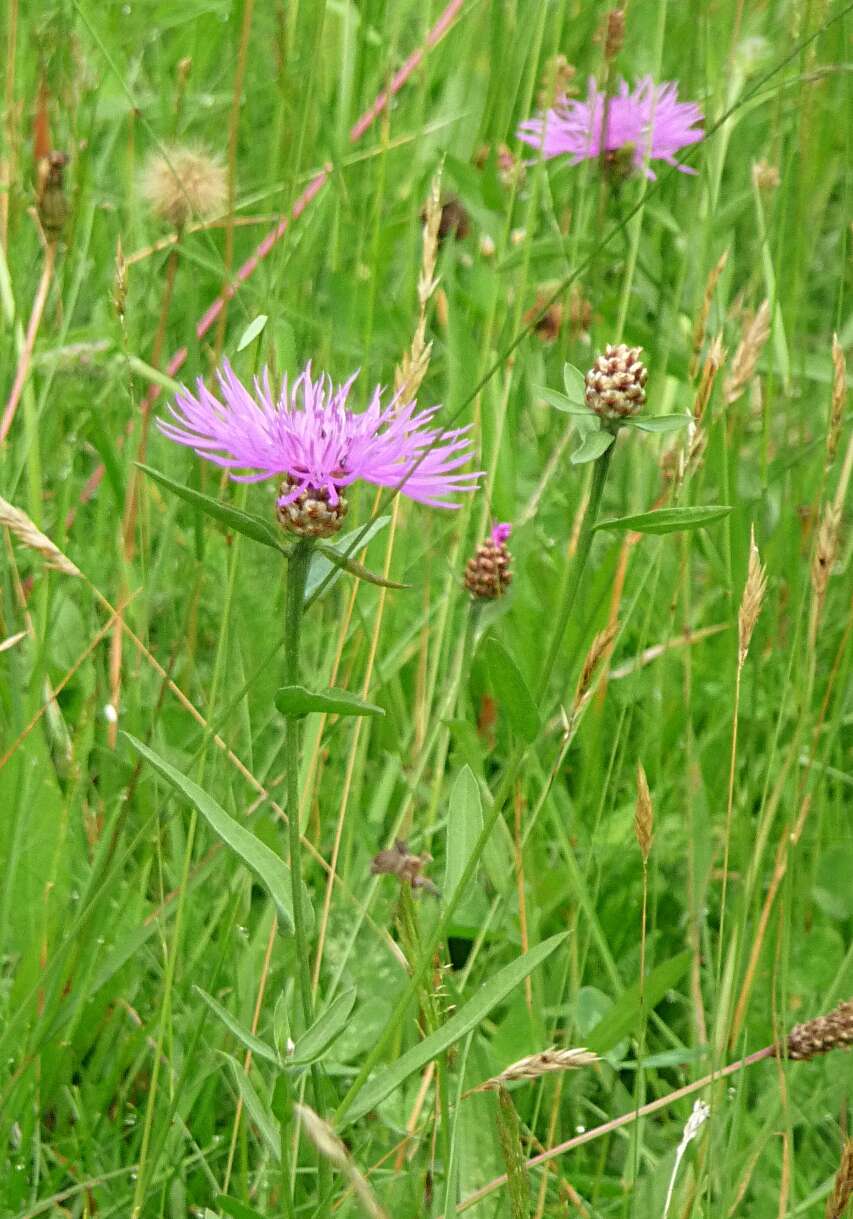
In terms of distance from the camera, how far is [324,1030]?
2.52ft

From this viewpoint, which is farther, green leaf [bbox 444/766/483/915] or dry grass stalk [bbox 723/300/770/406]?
dry grass stalk [bbox 723/300/770/406]

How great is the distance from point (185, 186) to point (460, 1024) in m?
0.87

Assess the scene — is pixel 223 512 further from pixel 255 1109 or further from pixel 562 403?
pixel 255 1109

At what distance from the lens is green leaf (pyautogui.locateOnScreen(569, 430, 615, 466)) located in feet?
2.48

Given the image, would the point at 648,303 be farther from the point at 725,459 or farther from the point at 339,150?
the point at 725,459

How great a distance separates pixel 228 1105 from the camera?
3.59 feet

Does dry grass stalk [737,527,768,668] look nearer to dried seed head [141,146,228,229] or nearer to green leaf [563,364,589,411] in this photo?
green leaf [563,364,589,411]

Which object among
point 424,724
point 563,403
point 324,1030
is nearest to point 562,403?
point 563,403

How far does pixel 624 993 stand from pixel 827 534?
0.36 meters

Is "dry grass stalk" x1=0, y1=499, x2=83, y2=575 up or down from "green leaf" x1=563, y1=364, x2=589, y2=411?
down

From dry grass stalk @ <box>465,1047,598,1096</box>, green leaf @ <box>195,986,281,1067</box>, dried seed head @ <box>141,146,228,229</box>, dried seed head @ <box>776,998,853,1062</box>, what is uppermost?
dried seed head @ <box>141,146,228,229</box>

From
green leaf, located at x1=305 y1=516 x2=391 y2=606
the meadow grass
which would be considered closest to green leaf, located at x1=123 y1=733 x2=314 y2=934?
the meadow grass

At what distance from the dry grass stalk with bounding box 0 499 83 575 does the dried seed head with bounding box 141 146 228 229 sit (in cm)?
52

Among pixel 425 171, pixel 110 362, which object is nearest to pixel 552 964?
pixel 110 362
